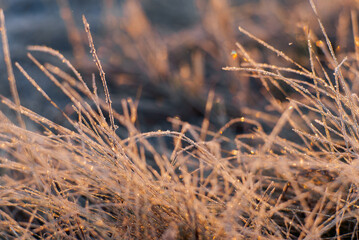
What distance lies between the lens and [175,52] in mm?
2617

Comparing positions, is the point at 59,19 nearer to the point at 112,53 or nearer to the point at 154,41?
the point at 112,53

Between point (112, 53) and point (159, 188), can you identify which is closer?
point (159, 188)

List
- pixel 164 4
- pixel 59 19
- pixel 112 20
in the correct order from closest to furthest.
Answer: pixel 112 20 → pixel 59 19 → pixel 164 4

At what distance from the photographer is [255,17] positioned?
10.6 ft

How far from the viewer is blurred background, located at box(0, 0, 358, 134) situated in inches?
81.1

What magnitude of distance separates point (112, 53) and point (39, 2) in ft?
4.70

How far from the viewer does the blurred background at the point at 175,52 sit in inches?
81.1

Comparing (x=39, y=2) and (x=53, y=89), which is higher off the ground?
(x=39, y=2)

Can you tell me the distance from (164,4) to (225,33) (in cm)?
136

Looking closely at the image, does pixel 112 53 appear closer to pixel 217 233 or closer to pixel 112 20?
pixel 112 20

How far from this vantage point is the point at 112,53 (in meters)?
2.71

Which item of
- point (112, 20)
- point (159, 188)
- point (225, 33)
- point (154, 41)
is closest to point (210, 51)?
point (225, 33)

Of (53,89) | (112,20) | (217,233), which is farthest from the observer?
(112,20)

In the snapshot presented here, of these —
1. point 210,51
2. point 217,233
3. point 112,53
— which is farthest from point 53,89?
point 217,233
